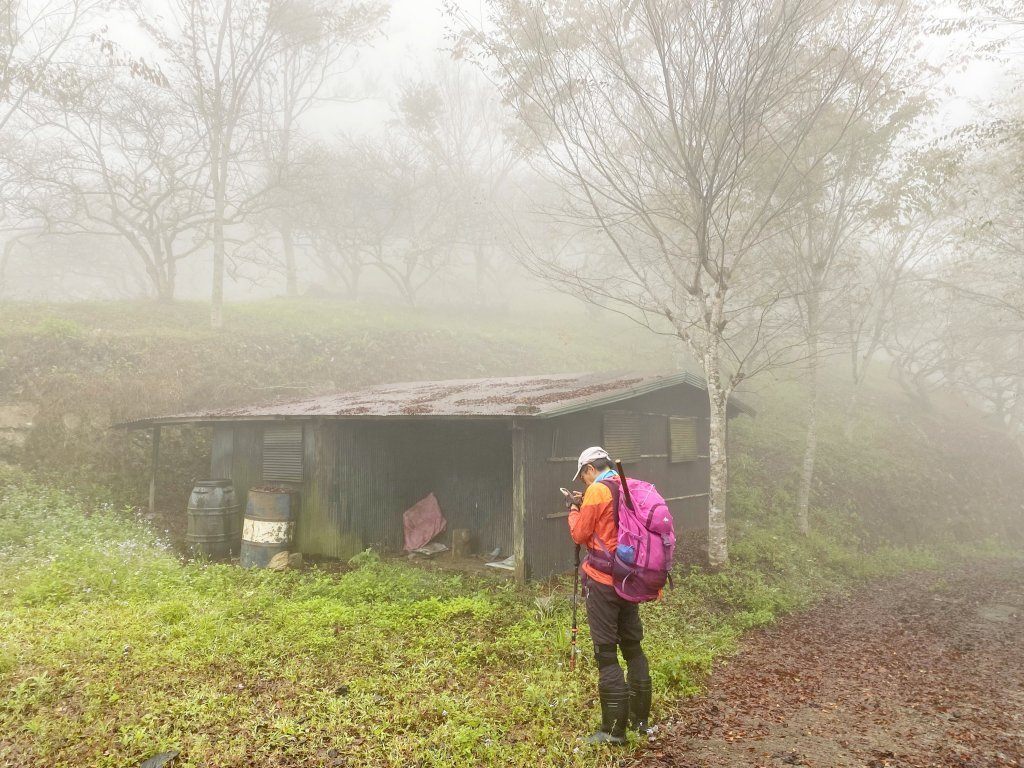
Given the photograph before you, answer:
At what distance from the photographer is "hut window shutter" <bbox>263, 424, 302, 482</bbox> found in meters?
11.4

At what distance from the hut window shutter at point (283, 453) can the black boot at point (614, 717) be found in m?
8.28

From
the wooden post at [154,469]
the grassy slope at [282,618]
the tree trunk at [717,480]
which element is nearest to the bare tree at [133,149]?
the grassy slope at [282,618]

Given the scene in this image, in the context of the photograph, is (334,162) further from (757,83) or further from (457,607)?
(457,607)

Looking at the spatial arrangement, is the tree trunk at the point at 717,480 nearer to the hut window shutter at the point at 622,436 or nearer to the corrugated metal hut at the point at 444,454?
the corrugated metal hut at the point at 444,454

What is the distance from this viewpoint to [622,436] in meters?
11.0

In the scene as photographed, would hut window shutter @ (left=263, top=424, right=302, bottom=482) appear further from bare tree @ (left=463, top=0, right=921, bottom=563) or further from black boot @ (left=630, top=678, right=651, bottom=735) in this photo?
black boot @ (left=630, top=678, right=651, bottom=735)

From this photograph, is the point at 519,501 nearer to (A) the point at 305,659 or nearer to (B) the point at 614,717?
(A) the point at 305,659

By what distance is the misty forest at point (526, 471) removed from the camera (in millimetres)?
5062

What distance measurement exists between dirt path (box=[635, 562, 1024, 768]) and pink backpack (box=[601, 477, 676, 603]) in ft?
4.09

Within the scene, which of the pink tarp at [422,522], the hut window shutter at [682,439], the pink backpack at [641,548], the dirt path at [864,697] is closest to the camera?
the pink backpack at [641,548]

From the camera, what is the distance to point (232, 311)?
78.2 feet

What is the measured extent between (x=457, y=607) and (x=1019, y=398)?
106ft

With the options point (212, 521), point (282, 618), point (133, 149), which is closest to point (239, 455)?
point (212, 521)

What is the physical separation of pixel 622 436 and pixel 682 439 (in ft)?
7.67
